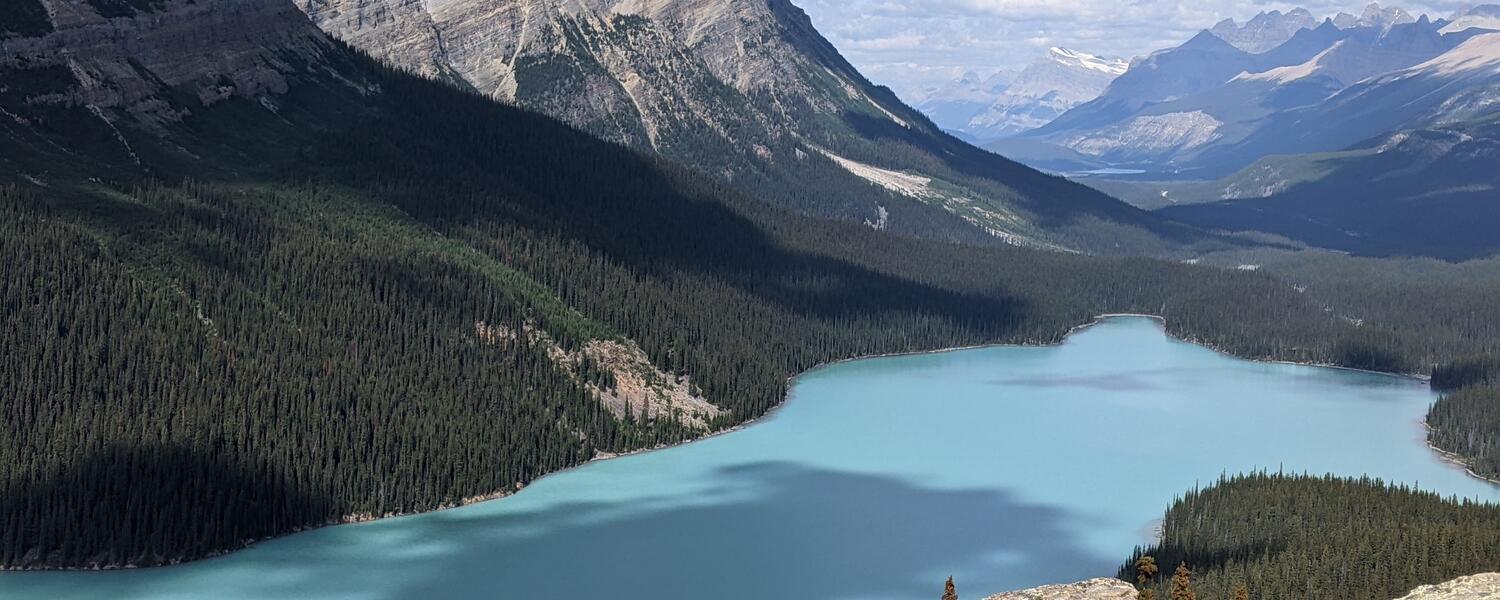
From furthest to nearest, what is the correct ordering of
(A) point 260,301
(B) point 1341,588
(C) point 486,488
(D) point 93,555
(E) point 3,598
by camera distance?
(A) point 260,301 → (C) point 486,488 → (D) point 93,555 → (E) point 3,598 → (B) point 1341,588

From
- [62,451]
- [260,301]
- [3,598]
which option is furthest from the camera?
[260,301]

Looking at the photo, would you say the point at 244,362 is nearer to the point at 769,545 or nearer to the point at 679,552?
the point at 679,552

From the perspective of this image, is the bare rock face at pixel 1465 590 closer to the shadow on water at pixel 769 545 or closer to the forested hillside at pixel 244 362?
the shadow on water at pixel 769 545

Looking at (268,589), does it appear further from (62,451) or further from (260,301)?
(260,301)

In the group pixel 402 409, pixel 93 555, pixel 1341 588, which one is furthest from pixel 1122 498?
pixel 93 555

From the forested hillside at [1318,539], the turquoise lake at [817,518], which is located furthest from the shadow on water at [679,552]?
the forested hillside at [1318,539]

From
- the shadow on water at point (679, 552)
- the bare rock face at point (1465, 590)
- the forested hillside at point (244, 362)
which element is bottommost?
the shadow on water at point (679, 552)

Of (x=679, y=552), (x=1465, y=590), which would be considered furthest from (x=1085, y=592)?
(x=679, y=552)
